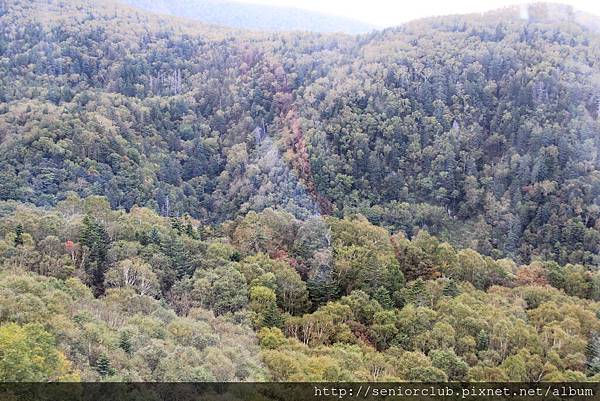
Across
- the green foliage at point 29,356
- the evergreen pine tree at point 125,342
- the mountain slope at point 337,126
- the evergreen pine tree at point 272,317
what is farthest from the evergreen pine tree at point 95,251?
the mountain slope at point 337,126

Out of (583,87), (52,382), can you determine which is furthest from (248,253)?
(583,87)

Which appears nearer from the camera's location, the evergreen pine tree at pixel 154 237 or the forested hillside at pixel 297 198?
the forested hillside at pixel 297 198

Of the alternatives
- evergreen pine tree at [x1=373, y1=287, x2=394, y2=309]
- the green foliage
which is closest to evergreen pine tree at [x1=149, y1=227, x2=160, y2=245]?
evergreen pine tree at [x1=373, y1=287, x2=394, y2=309]

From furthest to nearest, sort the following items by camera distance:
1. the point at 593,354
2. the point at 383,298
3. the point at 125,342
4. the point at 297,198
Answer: the point at 297,198 < the point at 383,298 < the point at 593,354 < the point at 125,342

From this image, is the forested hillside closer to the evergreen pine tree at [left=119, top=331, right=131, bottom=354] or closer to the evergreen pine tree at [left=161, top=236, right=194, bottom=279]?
the evergreen pine tree at [left=119, top=331, right=131, bottom=354]

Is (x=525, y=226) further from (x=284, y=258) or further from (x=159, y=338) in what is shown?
(x=159, y=338)

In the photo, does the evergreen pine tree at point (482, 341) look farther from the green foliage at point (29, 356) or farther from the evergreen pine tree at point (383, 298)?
the green foliage at point (29, 356)

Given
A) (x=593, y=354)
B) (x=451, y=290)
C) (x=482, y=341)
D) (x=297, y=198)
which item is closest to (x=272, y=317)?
(x=482, y=341)

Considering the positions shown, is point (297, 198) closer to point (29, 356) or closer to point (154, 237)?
point (154, 237)
